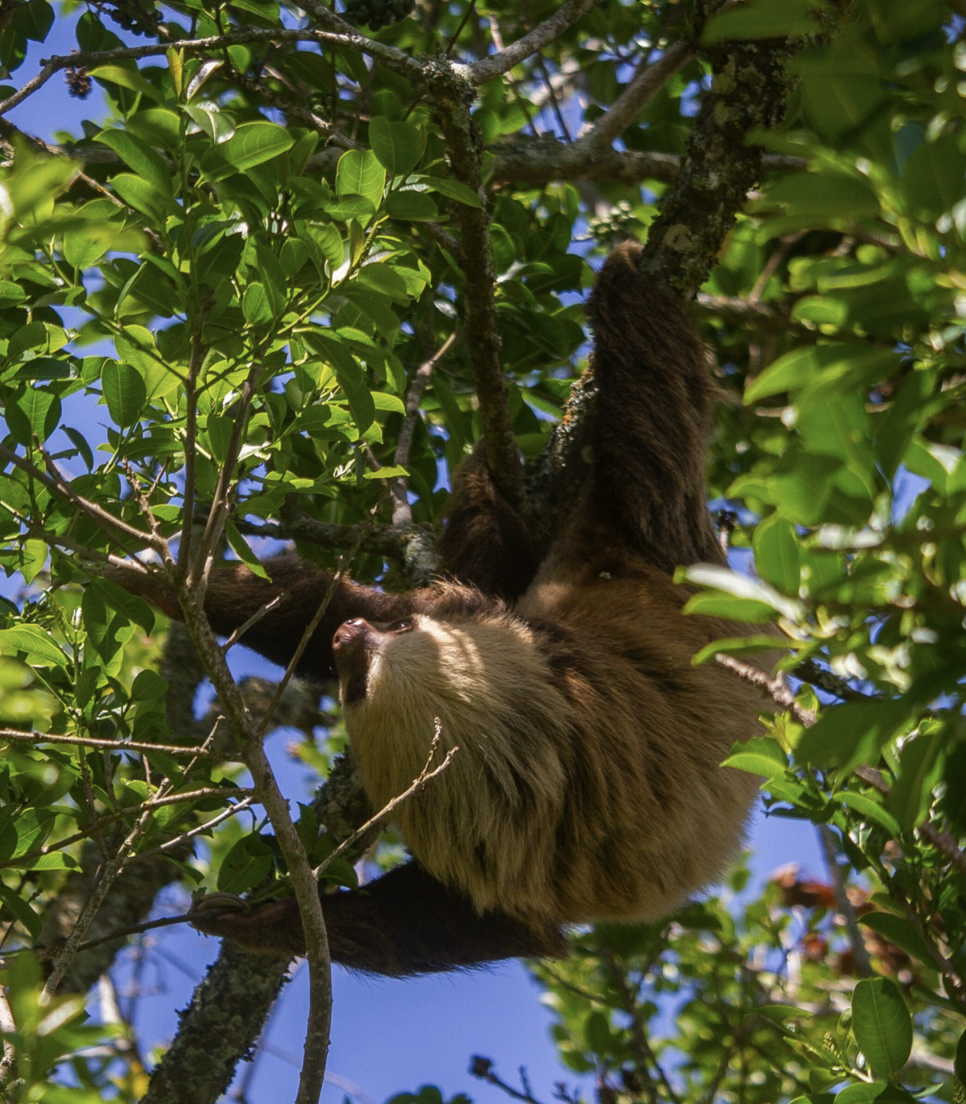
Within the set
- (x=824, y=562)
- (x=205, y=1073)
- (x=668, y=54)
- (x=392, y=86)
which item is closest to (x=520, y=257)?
(x=392, y=86)

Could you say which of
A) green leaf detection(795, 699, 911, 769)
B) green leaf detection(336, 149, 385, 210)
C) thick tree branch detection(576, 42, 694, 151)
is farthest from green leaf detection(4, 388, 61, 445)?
thick tree branch detection(576, 42, 694, 151)

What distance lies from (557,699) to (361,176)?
216 centimetres

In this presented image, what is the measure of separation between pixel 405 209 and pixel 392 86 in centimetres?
250

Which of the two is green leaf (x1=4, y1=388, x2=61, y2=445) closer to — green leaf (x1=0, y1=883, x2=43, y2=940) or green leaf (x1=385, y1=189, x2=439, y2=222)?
Answer: green leaf (x1=385, y1=189, x2=439, y2=222)

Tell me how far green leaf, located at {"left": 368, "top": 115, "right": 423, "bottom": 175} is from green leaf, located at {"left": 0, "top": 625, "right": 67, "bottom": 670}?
1.65 metres

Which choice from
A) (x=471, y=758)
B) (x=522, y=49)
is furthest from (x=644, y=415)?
(x=471, y=758)

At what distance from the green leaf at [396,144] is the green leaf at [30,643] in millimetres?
1647

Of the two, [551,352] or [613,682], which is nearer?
[613,682]

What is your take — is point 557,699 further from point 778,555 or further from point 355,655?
point 778,555

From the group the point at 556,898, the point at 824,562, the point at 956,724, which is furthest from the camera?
the point at 556,898

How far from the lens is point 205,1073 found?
4.22m

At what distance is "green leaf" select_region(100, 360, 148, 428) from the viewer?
9.46 ft

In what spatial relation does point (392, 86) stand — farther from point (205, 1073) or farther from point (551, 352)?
point (205, 1073)

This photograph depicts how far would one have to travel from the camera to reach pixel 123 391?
290 cm
